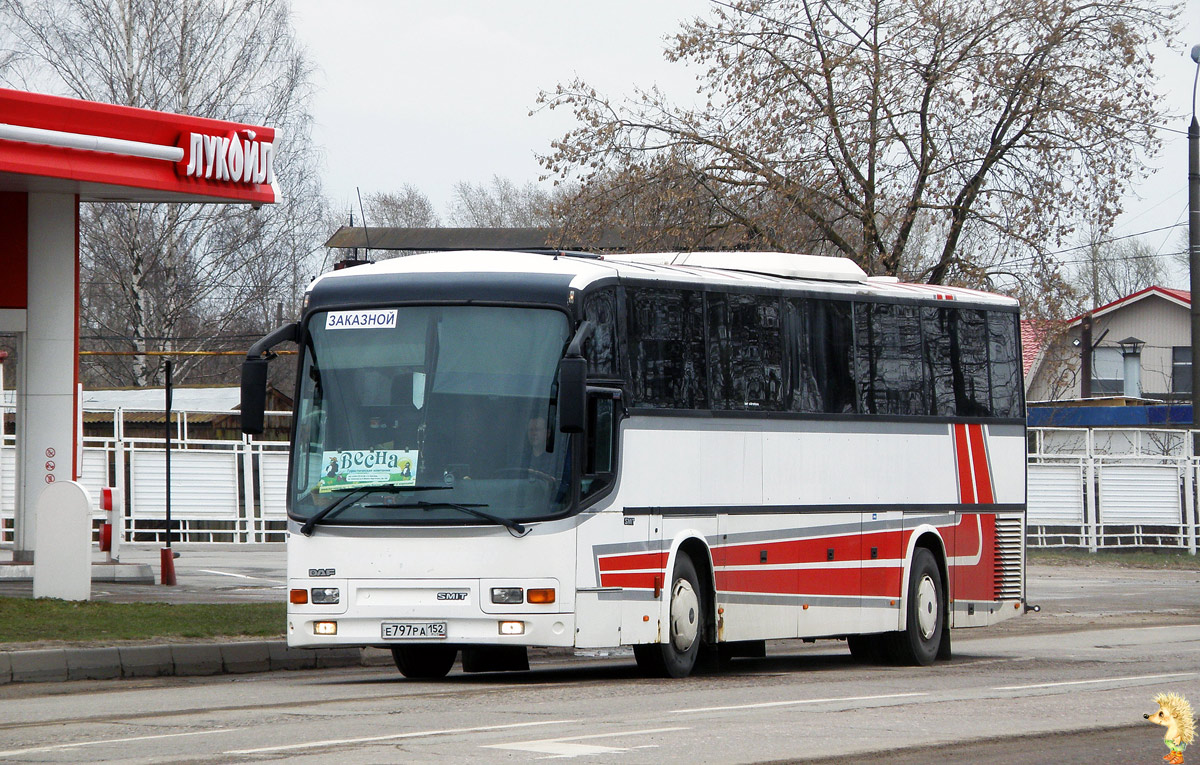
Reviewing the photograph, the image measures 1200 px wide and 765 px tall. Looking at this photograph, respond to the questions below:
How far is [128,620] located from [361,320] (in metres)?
4.99

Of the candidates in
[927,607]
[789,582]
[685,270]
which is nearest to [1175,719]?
[685,270]

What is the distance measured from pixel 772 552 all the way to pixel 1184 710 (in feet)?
32.1

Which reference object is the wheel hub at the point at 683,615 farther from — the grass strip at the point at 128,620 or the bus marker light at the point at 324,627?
the grass strip at the point at 128,620

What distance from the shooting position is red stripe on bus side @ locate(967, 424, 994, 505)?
706 inches

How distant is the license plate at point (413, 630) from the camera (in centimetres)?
1306

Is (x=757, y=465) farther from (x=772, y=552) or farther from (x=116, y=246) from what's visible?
(x=116, y=246)

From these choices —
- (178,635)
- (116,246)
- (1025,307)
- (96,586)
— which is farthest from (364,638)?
(116,246)

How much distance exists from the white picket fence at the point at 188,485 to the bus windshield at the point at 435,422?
1807 centimetres

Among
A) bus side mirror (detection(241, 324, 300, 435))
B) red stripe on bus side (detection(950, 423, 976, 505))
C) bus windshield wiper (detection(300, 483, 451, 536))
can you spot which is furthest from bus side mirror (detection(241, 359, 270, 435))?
red stripe on bus side (detection(950, 423, 976, 505))

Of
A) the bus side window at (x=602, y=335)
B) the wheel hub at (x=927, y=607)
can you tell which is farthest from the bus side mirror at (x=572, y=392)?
the wheel hub at (x=927, y=607)

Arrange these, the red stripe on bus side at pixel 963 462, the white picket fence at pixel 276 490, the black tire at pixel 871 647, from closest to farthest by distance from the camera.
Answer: the black tire at pixel 871 647 → the red stripe on bus side at pixel 963 462 → the white picket fence at pixel 276 490

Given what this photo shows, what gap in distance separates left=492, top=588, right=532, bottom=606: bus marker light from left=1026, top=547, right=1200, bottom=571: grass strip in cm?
2507

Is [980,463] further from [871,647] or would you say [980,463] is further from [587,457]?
[587,457]

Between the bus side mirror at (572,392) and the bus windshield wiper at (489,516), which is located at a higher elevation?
the bus side mirror at (572,392)
